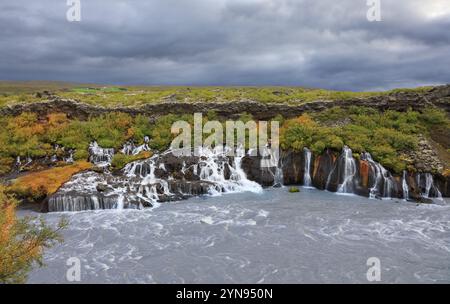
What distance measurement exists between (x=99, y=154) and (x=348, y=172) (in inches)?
772

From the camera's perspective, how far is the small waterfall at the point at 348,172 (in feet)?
84.5

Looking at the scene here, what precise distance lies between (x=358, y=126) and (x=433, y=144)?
575cm

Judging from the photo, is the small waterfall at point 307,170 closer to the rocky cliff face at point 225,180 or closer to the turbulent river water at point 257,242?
the rocky cliff face at point 225,180

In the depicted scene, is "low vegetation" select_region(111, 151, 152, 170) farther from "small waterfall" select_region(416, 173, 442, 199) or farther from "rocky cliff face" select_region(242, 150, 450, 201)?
"small waterfall" select_region(416, 173, 442, 199)

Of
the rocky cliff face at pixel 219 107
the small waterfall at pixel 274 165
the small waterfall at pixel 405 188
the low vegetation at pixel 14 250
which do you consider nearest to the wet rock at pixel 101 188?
the small waterfall at pixel 274 165

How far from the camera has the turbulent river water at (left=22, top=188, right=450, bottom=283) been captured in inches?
550

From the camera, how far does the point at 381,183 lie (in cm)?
2508

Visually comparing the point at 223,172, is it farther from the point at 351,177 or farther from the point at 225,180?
the point at 351,177

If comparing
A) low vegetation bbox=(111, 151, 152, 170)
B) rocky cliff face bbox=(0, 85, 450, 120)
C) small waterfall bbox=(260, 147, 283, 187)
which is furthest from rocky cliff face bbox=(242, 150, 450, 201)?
rocky cliff face bbox=(0, 85, 450, 120)

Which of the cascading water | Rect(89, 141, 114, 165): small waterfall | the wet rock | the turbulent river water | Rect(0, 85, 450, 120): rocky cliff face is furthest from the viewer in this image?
Rect(0, 85, 450, 120): rocky cliff face

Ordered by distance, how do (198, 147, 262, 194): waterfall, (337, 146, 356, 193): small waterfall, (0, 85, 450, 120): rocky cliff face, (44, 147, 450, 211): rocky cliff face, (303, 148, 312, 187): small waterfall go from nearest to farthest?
1. (44, 147, 450, 211): rocky cliff face
2. (337, 146, 356, 193): small waterfall
3. (198, 147, 262, 194): waterfall
4. (303, 148, 312, 187): small waterfall
5. (0, 85, 450, 120): rocky cliff face

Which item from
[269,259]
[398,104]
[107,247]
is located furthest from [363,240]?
[398,104]

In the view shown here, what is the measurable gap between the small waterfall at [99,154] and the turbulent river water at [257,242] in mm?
8030

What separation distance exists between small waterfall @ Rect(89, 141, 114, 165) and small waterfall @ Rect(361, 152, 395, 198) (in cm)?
1994
